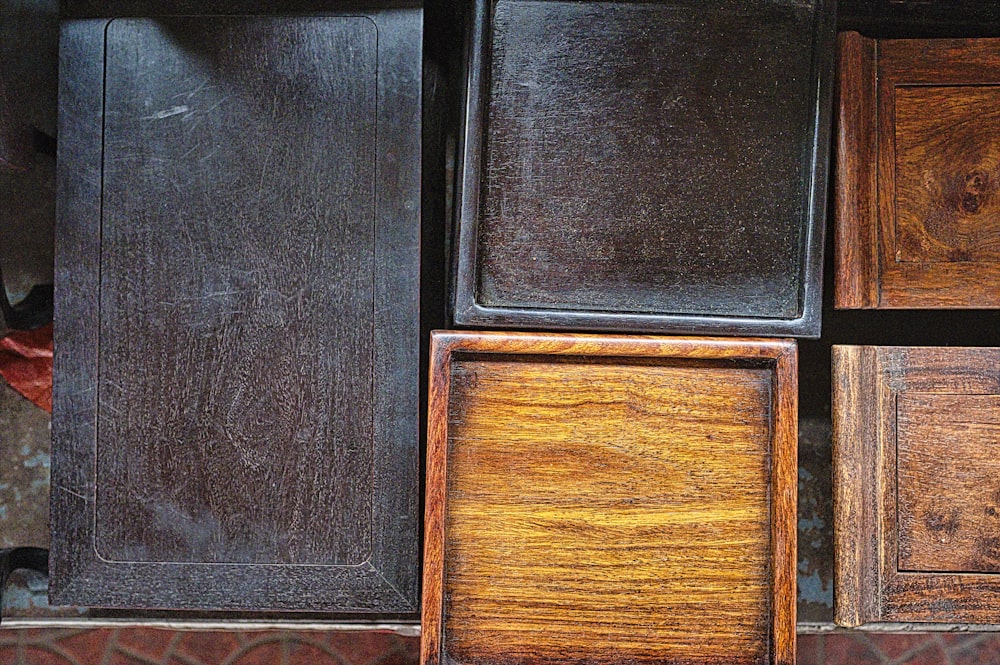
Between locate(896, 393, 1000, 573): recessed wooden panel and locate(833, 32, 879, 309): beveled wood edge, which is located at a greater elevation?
locate(833, 32, 879, 309): beveled wood edge

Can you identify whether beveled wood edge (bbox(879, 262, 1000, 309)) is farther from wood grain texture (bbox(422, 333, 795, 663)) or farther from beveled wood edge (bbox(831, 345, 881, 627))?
wood grain texture (bbox(422, 333, 795, 663))

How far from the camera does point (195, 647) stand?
1299mm

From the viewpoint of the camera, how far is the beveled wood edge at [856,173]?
1.05m

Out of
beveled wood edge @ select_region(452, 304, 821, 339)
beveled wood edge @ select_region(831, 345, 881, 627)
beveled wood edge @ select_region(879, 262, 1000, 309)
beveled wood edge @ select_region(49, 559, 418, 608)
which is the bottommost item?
beveled wood edge @ select_region(49, 559, 418, 608)

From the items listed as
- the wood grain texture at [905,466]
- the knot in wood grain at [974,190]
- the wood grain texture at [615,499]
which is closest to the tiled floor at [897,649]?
the wood grain texture at [905,466]

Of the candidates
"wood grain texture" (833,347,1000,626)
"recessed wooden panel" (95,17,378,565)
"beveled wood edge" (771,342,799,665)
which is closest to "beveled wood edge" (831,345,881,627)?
"wood grain texture" (833,347,1000,626)

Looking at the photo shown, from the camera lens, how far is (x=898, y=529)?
1.04 metres

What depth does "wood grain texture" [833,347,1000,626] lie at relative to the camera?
3.40 ft

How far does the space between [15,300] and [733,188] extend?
1101 mm

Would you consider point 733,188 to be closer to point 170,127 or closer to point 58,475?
point 170,127

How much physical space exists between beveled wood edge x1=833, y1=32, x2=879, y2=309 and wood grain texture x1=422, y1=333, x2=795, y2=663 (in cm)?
19

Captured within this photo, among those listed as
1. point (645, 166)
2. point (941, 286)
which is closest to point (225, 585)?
point (645, 166)

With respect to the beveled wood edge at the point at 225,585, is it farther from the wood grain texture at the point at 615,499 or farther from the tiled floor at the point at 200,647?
the tiled floor at the point at 200,647

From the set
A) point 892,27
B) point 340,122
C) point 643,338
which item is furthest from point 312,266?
point 892,27
